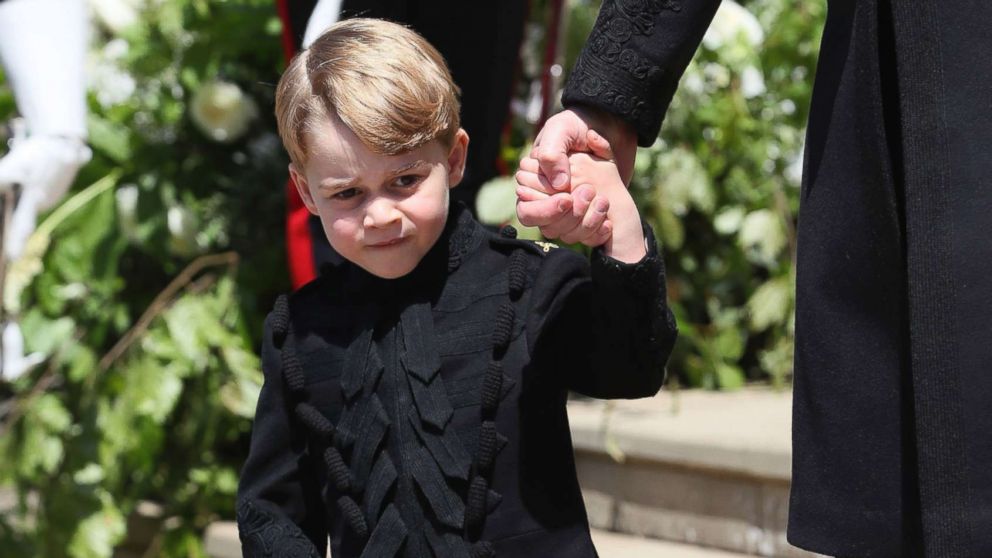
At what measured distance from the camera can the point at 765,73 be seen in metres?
3.38

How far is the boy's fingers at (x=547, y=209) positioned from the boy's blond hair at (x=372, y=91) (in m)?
0.19

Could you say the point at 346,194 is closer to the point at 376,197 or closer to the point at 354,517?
the point at 376,197

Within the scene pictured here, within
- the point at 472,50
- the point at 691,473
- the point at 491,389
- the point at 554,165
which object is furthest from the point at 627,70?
the point at 691,473

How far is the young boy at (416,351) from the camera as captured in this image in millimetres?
1454

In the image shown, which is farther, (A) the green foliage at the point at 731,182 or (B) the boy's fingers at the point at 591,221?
(A) the green foliage at the point at 731,182

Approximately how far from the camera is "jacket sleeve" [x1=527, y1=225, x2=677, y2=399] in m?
1.40

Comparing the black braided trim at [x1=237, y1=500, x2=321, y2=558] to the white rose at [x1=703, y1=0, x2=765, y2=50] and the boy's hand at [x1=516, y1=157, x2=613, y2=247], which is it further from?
the white rose at [x1=703, y1=0, x2=765, y2=50]

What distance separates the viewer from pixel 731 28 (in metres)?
3.41

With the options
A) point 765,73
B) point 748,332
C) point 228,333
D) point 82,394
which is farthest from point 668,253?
point 82,394

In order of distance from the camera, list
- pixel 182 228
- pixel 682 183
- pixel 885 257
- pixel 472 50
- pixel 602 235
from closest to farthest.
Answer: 1. pixel 885 257
2. pixel 602 235
3. pixel 472 50
4. pixel 682 183
5. pixel 182 228

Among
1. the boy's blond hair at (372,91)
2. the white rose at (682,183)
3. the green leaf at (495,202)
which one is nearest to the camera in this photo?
the boy's blond hair at (372,91)

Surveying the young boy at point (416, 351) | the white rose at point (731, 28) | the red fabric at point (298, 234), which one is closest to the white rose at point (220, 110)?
the red fabric at point (298, 234)

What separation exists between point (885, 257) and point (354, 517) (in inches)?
24.6

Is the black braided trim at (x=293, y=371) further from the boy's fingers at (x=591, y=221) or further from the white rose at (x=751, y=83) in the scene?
the white rose at (x=751, y=83)
